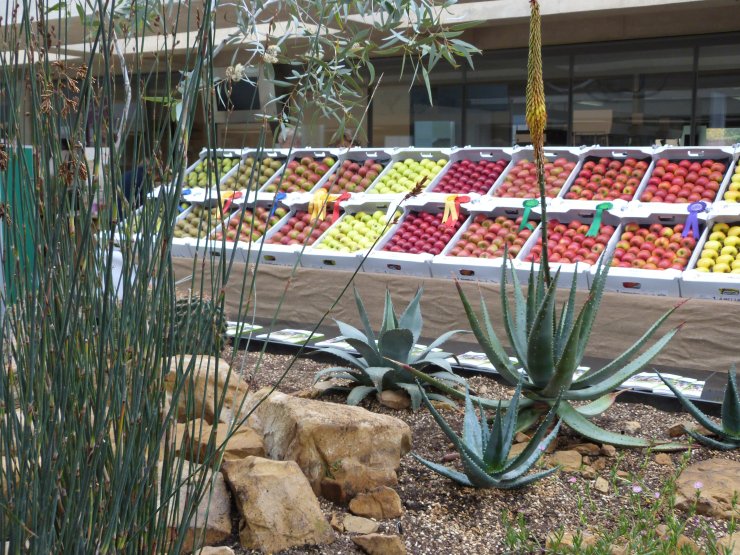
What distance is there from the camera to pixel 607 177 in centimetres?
531

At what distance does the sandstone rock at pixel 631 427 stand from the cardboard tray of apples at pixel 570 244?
1.66 meters

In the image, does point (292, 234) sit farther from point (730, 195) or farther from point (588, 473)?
point (588, 473)

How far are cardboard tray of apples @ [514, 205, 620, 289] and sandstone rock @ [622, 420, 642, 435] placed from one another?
5.46 ft

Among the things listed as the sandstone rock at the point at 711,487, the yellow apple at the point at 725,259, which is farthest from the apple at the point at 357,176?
the sandstone rock at the point at 711,487

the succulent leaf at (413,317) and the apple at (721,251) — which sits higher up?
the apple at (721,251)

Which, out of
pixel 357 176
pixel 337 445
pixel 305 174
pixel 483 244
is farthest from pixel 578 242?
pixel 337 445

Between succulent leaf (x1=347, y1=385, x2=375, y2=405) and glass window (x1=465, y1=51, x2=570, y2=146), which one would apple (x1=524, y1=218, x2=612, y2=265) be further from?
glass window (x1=465, y1=51, x2=570, y2=146)

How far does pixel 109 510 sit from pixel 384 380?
6.22 feet

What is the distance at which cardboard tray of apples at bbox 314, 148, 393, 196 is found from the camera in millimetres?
6039

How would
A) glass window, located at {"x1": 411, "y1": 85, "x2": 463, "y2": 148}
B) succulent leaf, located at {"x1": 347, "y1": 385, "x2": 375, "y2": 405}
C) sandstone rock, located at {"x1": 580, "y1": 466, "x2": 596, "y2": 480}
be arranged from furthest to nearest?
glass window, located at {"x1": 411, "y1": 85, "x2": 463, "y2": 148} → succulent leaf, located at {"x1": 347, "y1": 385, "x2": 375, "y2": 405} → sandstone rock, located at {"x1": 580, "y1": 466, "x2": 596, "y2": 480}

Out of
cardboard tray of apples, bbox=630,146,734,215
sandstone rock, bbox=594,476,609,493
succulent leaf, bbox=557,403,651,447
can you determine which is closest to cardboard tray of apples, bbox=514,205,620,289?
cardboard tray of apples, bbox=630,146,734,215

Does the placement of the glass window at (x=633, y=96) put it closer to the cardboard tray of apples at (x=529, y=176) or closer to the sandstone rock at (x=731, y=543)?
the cardboard tray of apples at (x=529, y=176)

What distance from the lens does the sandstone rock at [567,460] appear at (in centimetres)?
248

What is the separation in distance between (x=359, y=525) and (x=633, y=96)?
7428 millimetres
